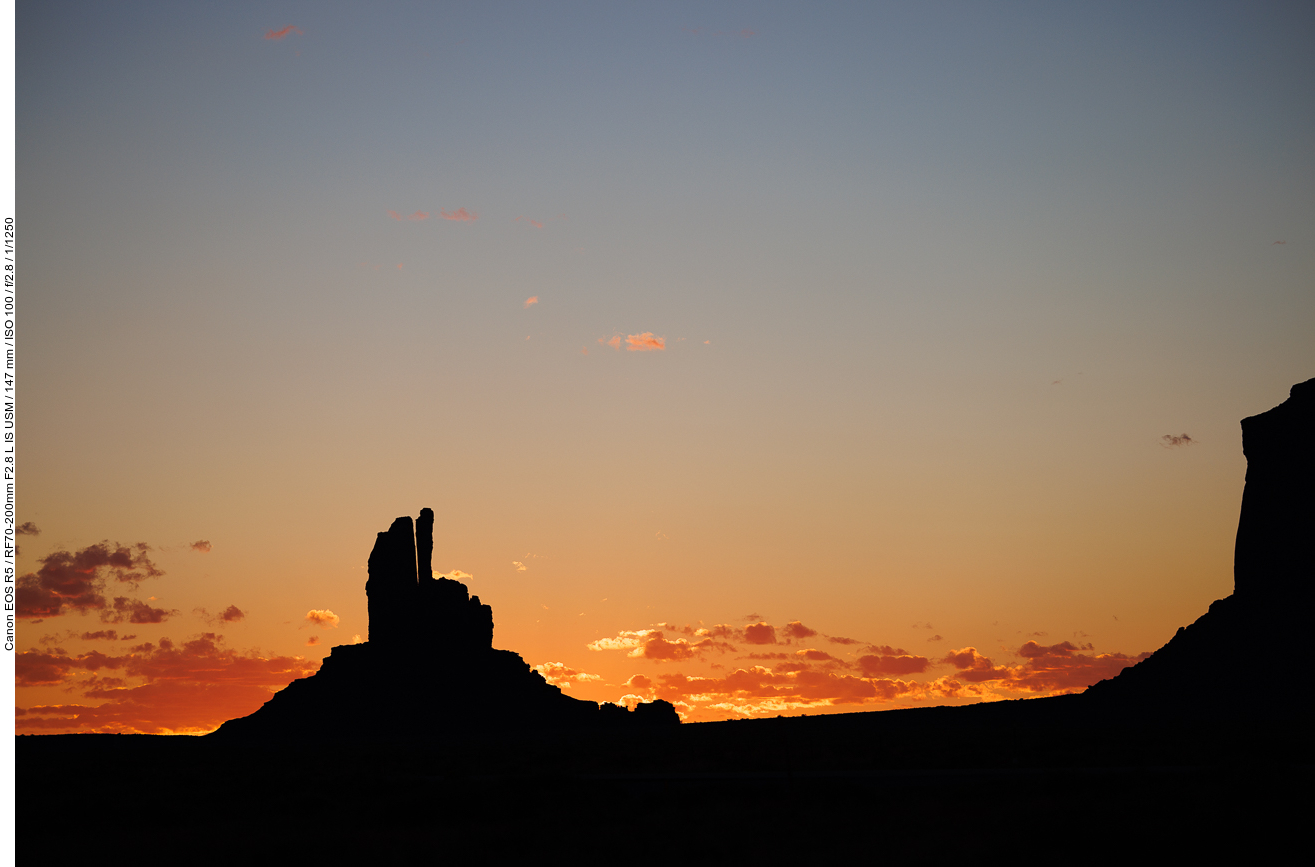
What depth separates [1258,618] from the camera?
93.8 metres

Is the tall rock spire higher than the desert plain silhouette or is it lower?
higher

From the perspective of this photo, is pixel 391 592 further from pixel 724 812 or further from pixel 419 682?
pixel 724 812

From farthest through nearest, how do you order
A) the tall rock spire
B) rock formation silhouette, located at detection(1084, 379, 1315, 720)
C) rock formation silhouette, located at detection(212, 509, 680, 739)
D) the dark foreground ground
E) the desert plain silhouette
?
the tall rock spire → rock formation silhouette, located at detection(212, 509, 680, 739) → rock formation silhouette, located at detection(1084, 379, 1315, 720) → the desert plain silhouette → the dark foreground ground

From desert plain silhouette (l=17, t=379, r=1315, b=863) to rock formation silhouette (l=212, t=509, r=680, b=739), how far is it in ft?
245

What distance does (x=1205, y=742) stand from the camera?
5128 cm

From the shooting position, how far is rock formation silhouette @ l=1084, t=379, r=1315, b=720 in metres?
87.5

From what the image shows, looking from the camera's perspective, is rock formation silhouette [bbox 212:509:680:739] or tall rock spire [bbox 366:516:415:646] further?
tall rock spire [bbox 366:516:415:646]

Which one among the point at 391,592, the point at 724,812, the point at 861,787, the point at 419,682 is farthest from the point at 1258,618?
the point at 391,592

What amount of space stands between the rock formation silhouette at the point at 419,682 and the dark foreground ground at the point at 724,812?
101010 millimetres

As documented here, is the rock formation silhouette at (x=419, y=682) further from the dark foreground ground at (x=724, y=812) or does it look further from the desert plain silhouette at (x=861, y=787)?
the dark foreground ground at (x=724, y=812)

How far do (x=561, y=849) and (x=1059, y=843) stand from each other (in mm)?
10941

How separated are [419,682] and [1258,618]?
109 metres

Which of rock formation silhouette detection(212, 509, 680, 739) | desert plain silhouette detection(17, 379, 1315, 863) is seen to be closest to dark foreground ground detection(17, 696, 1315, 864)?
desert plain silhouette detection(17, 379, 1315, 863)

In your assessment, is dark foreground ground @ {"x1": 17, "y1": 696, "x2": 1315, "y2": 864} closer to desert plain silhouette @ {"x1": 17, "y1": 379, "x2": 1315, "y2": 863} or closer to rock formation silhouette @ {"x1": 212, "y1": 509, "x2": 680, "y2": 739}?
desert plain silhouette @ {"x1": 17, "y1": 379, "x2": 1315, "y2": 863}
